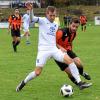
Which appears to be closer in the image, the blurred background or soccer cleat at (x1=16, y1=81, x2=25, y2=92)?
soccer cleat at (x1=16, y1=81, x2=25, y2=92)

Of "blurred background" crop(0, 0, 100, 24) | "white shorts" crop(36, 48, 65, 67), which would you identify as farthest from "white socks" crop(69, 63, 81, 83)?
"blurred background" crop(0, 0, 100, 24)

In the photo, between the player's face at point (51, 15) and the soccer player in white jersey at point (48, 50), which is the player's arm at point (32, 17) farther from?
the player's face at point (51, 15)

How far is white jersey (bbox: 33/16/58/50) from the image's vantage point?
10.7 meters

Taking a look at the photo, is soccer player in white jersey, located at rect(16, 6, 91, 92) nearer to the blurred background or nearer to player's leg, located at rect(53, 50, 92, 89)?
player's leg, located at rect(53, 50, 92, 89)

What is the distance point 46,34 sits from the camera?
1073 cm

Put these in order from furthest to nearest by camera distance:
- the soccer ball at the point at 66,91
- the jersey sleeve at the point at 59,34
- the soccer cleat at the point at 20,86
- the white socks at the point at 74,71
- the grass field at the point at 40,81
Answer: the jersey sleeve at the point at 59,34
the soccer cleat at the point at 20,86
the white socks at the point at 74,71
the grass field at the point at 40,81
the soccer ball at the point at 66,91

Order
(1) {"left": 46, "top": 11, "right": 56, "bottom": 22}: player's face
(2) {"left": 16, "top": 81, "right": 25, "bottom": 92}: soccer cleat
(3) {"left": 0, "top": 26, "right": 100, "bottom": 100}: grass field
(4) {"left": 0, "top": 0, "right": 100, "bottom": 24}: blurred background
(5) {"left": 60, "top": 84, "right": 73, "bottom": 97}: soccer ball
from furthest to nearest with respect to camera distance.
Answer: (4) {"left": 0, "top": 0, "right": 100, "bottom": 24}: blurred background < (2) {"left": 16, "top": 81, "right": 25, "bottom": 92}: soccer cleat < (1) {"left": 46, "top": 11, "right": 56, "bottom": 22}: player's face < (3) {"left": 0, "top": 26, "right": 100, "bottom": 100}: grass field < (5) {"left": 60, "top": 84, "right": 73, "bottom": 97}: soccer ball

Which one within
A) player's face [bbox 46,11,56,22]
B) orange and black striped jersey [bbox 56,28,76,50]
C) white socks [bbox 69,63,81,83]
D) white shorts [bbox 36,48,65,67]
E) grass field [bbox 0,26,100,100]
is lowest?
grass field [bbox 0,26,100,100]

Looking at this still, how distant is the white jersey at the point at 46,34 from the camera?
10680 mm

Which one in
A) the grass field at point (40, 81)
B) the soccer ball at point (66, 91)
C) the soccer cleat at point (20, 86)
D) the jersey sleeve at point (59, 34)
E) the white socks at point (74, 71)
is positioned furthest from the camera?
the jersey sleeve at point (59, 34)

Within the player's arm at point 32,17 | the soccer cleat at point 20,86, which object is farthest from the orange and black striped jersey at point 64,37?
the soccer cleat at point 20,86

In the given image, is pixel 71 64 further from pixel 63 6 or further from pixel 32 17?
pixel 63 6

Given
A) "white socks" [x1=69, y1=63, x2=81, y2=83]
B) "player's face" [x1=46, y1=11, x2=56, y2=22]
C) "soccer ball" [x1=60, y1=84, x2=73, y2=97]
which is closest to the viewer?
"soccer ball" [x1=60, y1=84, x2=73, y2=97]

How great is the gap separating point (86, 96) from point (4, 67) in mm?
6012
